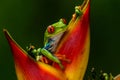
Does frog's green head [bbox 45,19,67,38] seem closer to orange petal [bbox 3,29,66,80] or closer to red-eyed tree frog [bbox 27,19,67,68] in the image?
red-eyed tree frog [bbox 27,19,67,68]

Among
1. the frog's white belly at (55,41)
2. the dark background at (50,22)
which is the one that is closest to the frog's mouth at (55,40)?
the frog's white belly at (55,41)

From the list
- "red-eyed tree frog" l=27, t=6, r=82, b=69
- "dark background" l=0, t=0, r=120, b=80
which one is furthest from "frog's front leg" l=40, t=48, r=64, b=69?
"dark background" l=0, t=0, r=120, b=80

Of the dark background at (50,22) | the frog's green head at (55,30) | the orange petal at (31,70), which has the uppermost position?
the dark background at (50,22)

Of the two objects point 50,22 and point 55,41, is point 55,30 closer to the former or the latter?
point 55,41

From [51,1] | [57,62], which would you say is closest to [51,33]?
[57,62]

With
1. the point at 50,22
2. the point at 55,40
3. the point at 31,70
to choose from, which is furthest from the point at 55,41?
the point at 50,22

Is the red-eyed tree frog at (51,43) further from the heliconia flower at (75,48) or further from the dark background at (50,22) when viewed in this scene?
the dark background at (50,22)

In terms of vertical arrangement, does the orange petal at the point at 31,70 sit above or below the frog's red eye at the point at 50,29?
below
